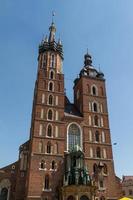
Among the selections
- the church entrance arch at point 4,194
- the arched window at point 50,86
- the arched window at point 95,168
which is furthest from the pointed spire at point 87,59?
the church entrance arch at point 4,194

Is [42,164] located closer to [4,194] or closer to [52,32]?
[4,194]

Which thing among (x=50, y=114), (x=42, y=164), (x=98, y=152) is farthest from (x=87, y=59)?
(x=42, y=164)

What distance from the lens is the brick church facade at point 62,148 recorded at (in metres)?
34.8

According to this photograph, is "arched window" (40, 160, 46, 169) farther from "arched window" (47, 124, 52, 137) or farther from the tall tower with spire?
"arched window" (47, 124, 52, 137)

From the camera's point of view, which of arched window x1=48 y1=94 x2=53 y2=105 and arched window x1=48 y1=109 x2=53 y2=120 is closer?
arched window x1=48 y1=109 x2=53 y2=120

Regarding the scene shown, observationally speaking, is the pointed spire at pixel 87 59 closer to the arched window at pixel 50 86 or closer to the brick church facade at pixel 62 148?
the brick church facade at pixel 62 148

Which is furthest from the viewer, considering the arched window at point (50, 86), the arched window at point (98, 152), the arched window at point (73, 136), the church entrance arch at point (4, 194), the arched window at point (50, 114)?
the arched window at point (50, 86)

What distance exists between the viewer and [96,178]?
37.7 meters

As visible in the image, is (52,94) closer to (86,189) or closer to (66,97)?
(66,97)

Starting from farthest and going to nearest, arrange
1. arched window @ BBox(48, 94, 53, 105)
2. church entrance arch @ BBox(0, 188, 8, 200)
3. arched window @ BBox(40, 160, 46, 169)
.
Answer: arched window @ BBox(48, 94, 53, 105)
church entrance arch @ BBox(0, 188, 8, 200)
arched window @ BBox(40, 160, 46, 169)

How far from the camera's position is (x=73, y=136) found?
4075 centimetres

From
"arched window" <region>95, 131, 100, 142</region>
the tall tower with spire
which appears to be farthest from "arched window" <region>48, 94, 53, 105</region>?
"arched window" <region>95, 131, 100, 142</region>

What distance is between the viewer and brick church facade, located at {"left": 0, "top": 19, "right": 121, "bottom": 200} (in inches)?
1369

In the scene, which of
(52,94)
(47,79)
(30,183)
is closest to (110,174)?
(30,183)
